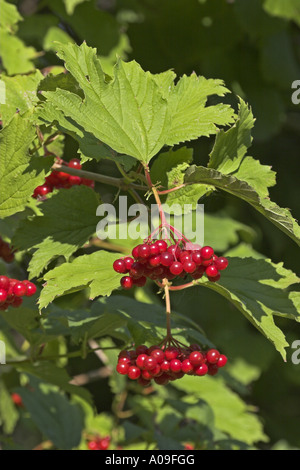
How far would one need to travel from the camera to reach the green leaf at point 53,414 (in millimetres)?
2343

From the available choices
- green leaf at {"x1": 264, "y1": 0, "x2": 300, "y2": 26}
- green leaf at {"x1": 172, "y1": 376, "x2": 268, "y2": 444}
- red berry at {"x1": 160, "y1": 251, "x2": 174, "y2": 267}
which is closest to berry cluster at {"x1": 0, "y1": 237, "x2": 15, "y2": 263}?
red berry at {"x1": 160, "y1": 251, "x2": 174, "y2": 267}

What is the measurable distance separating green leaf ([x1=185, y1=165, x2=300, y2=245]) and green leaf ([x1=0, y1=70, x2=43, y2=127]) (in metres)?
0.43

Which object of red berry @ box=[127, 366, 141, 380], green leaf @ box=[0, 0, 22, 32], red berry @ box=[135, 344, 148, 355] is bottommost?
red berry @ box=[127, 366, 141, 380]

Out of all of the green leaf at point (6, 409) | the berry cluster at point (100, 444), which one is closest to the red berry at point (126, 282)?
the berry cluster at point (100, 444)

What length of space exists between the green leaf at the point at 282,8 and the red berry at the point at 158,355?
197 cm

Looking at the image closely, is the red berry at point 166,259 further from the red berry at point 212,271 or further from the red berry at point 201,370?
the red berry at point 201,370

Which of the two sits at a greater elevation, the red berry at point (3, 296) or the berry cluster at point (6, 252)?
the berry cluster at point (6, 252)

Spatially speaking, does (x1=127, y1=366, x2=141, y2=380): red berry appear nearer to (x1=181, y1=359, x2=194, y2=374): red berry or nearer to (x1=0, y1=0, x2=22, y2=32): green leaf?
(x1=181, y1=359, x2=194, y2=374): red berry

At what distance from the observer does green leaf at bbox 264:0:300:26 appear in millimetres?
2986

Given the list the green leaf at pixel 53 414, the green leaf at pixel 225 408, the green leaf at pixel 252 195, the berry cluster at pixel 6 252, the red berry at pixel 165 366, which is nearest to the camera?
the green leaf at pixel 252 195

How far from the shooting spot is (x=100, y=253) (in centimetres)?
158
